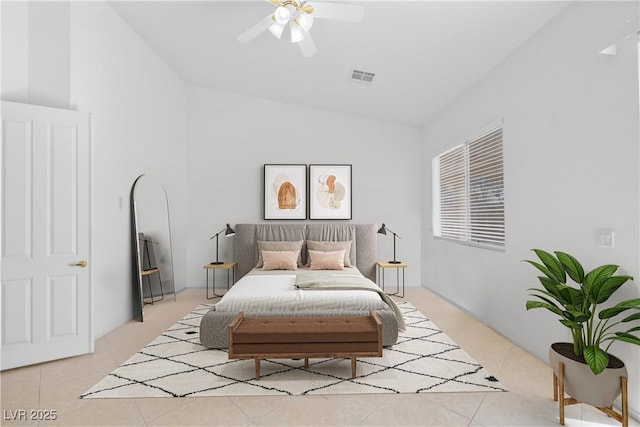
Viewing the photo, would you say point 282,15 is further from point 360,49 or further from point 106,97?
point 106,97

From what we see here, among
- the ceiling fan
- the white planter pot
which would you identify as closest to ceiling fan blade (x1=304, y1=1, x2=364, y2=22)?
the ceiling fan

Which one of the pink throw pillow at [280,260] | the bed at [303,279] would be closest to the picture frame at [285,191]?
the bed at [303,279]

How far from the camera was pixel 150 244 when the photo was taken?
4.73 metres

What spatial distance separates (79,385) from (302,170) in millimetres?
4109

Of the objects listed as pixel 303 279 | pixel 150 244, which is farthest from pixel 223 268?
pixel 303 279

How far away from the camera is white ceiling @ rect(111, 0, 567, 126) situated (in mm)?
3080

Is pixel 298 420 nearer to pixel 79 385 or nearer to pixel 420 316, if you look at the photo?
pixel 79 385

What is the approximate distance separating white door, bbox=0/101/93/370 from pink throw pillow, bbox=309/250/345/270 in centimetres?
271

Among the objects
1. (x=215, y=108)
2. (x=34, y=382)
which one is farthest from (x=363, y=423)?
(x=215, y=108)

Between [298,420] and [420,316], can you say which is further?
[420,316]

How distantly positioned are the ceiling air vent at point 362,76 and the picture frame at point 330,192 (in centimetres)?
162

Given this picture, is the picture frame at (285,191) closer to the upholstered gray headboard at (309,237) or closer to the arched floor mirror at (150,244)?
the upholstered gray headboard at (309,237)

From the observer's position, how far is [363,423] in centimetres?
214

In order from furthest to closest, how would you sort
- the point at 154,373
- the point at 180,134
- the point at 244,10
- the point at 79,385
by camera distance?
1. the point at 180,134
2. the point at 244,10
3. the point at 154,373
4. the point at 79,385
